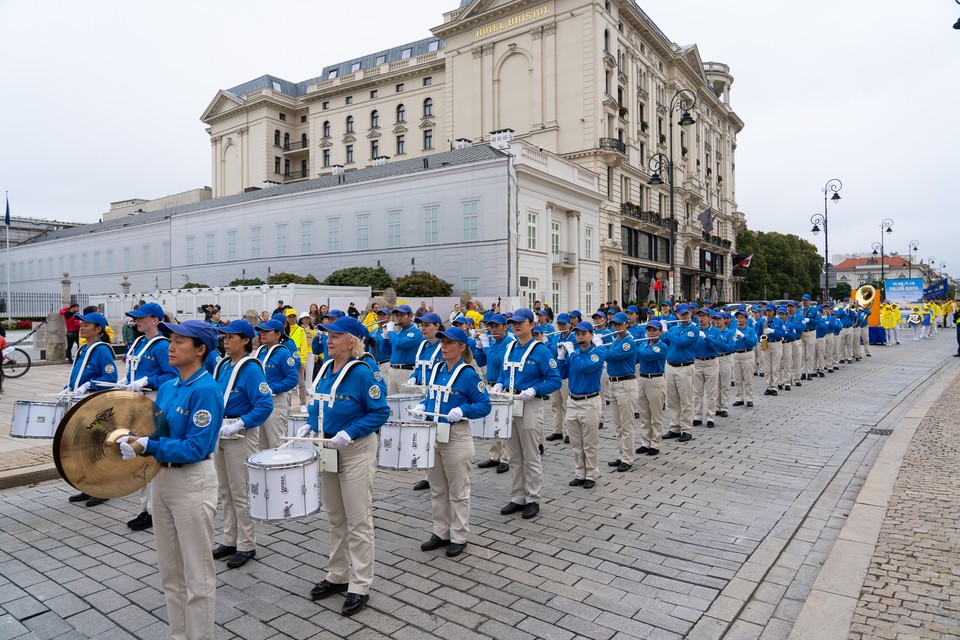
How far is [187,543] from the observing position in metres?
3.92

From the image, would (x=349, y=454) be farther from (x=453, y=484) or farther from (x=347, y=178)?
(x=347, y=178)

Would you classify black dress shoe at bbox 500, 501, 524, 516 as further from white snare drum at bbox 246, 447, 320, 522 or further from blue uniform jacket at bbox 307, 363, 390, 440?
white snare drum at bbox 246, 447, 320, 522

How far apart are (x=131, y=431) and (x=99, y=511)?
4316mm

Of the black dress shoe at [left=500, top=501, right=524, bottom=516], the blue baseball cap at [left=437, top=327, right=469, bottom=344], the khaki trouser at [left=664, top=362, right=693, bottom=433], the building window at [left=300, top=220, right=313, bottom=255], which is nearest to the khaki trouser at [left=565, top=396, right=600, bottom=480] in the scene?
the black dress shoe at [left=500, top=501, right=524, bottom=516]

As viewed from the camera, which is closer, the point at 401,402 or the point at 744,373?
the point at 401,402

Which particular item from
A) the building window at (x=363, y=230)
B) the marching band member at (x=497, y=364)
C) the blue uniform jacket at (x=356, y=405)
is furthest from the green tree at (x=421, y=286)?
the blue uniform jacket at (x=356, y=405)

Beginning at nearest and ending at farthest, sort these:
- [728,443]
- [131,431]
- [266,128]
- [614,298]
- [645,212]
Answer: [131,431] < [728,443] < [614,298] < [645,212] < [266,128]

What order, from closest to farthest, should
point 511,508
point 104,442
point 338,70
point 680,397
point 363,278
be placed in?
point 104,442 < point 511,508 < point 680,397 < point 363,278 < point 338,70

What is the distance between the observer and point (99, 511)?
7.02 m

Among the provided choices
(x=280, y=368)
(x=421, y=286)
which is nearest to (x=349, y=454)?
(x=280, y=368)

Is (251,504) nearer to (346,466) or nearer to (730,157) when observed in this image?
(346,466)

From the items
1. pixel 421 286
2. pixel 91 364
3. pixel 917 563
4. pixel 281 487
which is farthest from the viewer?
pixel 421 286

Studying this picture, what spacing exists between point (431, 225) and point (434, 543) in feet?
101

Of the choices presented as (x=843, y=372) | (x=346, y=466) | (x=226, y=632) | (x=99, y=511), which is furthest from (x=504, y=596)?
(x=843, y=372)
